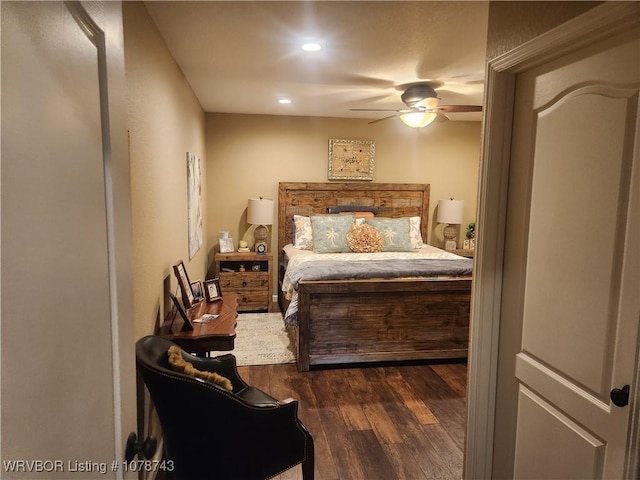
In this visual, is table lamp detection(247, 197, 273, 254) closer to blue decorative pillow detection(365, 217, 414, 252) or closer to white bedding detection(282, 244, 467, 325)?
white bedding detection(282, 244, 467, 325)

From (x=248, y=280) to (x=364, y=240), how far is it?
147 centimetres

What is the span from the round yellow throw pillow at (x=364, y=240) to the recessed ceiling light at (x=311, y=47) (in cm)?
242

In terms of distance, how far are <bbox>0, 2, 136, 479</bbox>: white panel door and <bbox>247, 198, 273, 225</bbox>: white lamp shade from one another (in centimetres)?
410

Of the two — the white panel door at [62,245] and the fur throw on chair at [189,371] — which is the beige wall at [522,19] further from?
the fur throw on chair at [189,371]

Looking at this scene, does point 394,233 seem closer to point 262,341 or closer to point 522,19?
point 262,341

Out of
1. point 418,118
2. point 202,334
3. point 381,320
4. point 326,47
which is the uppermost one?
point 326,47

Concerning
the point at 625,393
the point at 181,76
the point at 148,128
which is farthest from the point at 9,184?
the point at 181,76

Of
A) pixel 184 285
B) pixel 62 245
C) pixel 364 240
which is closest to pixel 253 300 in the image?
pixel 364 240

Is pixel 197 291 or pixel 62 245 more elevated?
pixel 62 245

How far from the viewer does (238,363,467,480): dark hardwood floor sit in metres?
2.20

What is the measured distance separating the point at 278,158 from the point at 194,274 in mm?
2151

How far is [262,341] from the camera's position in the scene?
399 centimetres

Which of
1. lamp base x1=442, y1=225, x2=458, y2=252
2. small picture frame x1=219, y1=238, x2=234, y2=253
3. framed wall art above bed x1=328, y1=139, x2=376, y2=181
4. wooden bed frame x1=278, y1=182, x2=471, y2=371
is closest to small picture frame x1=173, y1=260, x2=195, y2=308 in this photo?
wooden bed frame x1=278, y1=182, x2=471, y2=371

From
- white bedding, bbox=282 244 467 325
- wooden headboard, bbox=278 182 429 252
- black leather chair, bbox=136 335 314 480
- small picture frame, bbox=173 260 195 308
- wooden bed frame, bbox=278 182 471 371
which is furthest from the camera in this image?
wooden headboard, bbox=278 182 429 252
